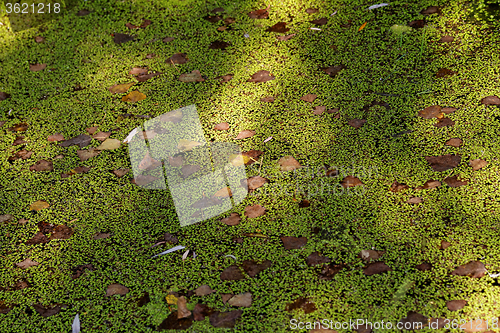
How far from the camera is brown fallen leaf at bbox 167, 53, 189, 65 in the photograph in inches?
108

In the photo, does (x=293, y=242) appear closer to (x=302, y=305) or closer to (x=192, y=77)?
(x=302, y=305)

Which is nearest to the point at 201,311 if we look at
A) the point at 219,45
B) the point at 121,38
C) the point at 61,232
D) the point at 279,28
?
the point at 61,232

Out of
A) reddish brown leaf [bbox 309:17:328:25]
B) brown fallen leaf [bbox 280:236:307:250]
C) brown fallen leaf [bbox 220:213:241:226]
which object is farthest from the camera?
reddish brown leaf [bbox 309:17:328:25]

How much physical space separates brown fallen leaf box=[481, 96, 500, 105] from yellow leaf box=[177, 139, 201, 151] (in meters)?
1.40

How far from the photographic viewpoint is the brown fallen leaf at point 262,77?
8.45 ft

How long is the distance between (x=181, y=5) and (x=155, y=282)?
84.1 inches

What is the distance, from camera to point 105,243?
1871 mm

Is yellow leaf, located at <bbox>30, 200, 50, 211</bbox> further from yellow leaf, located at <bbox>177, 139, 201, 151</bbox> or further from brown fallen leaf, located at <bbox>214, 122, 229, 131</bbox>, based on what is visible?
brown fallen leaf, located at <bbox>214, 122, 229, 131</bbox>

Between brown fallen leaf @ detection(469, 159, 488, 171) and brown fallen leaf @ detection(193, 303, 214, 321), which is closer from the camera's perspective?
brown fallen leaf @ detection(193, 303, 214, 321)

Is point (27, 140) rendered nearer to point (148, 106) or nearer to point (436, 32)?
point (148, 106)

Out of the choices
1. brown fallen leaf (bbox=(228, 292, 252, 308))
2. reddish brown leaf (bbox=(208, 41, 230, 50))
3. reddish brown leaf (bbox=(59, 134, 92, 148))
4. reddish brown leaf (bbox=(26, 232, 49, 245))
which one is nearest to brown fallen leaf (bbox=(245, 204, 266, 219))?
brown fallen leaf (bbox=(228, 292, 252, 308))

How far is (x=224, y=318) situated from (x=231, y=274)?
0.59 ft

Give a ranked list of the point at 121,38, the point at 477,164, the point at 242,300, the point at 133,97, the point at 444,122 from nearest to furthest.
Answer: the point at 242,300 < the point at 477,164 < the point at 444,122 < the point at 133,97 < the point at 121,38

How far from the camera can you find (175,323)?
1.57m
